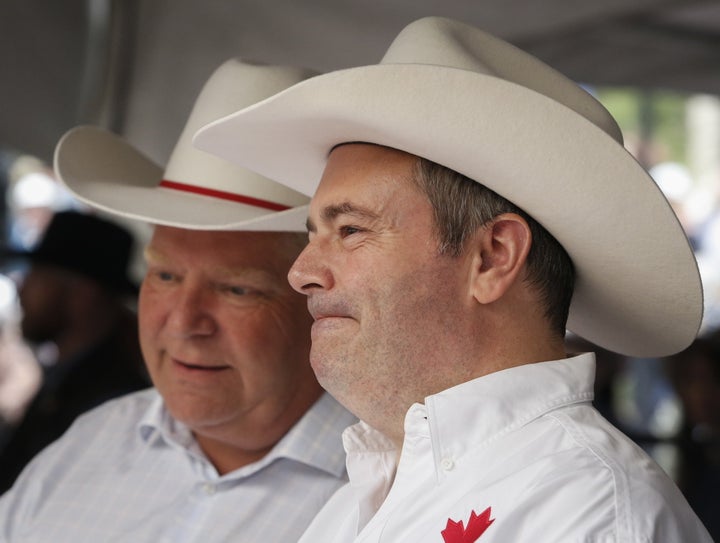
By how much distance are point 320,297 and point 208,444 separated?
3.35 feet

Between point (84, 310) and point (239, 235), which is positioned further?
point (84, 310)

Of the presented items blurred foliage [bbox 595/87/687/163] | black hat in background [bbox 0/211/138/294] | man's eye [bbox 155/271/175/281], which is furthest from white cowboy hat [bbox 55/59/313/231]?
blurred foliage [bbox 595/87/687/163]

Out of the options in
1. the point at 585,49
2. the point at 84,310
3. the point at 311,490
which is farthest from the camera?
the point at 84,310

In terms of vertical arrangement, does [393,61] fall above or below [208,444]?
above

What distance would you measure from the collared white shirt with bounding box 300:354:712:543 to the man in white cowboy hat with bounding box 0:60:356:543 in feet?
2.37

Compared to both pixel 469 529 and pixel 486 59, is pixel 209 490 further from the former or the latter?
pixel 486 59

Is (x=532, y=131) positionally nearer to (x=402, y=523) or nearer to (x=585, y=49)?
(x=402, y=523)

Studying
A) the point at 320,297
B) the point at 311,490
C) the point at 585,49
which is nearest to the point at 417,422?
the point at 320,297

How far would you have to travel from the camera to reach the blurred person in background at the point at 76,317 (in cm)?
466

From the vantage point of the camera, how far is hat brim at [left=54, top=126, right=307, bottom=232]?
109 inches

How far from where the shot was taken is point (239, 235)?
2896 millimetres

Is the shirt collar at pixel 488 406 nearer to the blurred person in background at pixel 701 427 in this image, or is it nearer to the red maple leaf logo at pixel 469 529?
the red maple leaf logo at pixel 469 529

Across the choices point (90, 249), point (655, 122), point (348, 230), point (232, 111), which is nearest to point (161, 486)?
point (232, 111)

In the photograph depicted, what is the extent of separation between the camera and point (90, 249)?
5.40 metres
